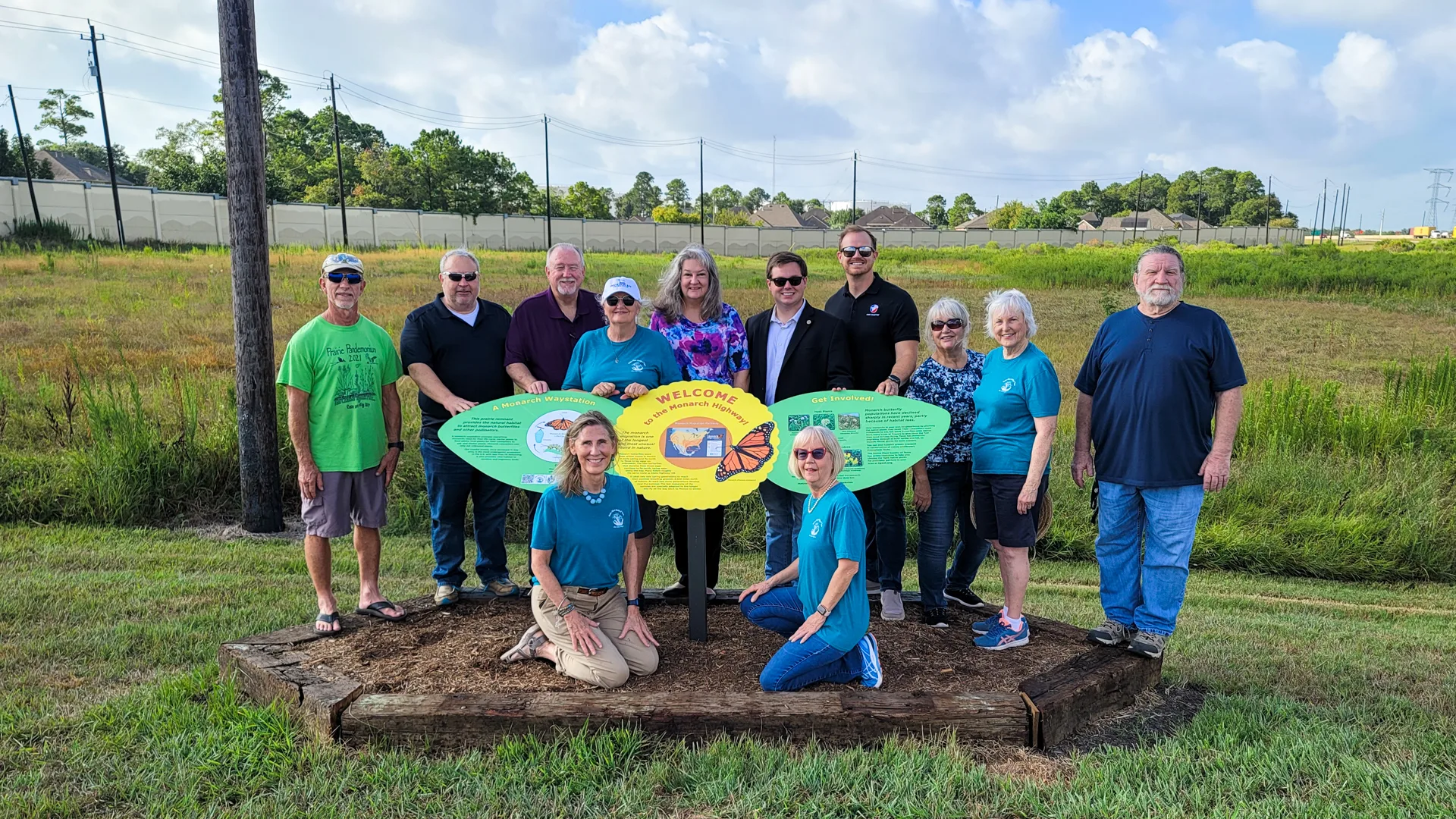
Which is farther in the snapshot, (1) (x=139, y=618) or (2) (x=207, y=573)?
(2) (x=207, y=573)

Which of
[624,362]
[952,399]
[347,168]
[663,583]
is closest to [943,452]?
[952,399]

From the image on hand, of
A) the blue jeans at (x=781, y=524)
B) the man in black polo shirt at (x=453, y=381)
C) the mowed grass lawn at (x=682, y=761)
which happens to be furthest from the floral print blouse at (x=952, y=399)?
the man in black polo shirt at (x=453, y=381)

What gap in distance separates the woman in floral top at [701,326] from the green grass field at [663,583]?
2.10 metres

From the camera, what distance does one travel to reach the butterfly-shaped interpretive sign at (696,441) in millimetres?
4652

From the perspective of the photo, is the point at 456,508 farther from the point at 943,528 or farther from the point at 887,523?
the point at 943,528

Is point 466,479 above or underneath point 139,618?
above

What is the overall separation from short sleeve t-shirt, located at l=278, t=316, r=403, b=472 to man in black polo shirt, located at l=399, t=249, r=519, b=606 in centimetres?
27

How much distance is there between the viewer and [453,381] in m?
5.09

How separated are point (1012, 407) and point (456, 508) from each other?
329 cm

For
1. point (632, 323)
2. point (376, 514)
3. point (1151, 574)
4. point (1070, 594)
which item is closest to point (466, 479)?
point (376, 514)

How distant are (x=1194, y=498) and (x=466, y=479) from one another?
401 cm

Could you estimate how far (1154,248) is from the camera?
4.30 metres

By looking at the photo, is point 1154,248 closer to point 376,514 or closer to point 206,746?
point 376,514

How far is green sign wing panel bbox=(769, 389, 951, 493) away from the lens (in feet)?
15.3
